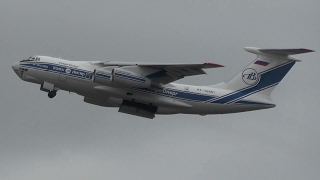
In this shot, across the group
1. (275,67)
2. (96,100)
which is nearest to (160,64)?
(96,100)

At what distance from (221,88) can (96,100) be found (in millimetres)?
3865

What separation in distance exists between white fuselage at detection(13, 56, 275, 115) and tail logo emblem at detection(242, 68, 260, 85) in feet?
1.72

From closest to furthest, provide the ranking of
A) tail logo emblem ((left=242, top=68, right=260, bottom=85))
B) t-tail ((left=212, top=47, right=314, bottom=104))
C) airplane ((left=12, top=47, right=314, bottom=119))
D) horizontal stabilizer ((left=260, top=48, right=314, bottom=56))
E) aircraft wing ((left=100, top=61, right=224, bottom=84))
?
1. aircraft wing ((left=100, top=61, right=224, bottom=84))
2. airplane ((left=12, top=47, right=314, bottom=119))
3. horizontal stabilizer ((left=260, top=48, right=314, bottom=56))
4. t-tail ((left=212, top=47, right=314, bottom=104))
5. tail logo emblem ((left=242, top=68, right=260, bottom=85))

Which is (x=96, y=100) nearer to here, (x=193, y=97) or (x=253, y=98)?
(x=193, y=97)

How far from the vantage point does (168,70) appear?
23.5m

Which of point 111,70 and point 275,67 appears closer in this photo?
point 111,70

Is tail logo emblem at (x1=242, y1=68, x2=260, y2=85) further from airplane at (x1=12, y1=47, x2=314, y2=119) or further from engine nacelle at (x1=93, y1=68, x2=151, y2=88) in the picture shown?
engine nacelle at (x1=93, y1=68, x2=151, y2=88)

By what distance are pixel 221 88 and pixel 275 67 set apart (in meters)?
1.85

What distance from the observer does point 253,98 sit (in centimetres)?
2458

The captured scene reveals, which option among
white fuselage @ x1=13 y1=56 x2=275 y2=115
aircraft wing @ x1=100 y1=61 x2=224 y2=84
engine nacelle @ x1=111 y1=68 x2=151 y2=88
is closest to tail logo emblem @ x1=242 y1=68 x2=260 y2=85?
white fuselage @ x1=13 y1=56 x2=275 y2=115

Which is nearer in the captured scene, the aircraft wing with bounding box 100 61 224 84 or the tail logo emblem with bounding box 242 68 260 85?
the aircraft wing with bounding box 100 61 224 84

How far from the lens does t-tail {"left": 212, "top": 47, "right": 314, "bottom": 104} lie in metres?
24.7

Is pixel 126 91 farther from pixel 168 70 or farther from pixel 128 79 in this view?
pixel 168 70

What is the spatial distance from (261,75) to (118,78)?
482 centimetres
